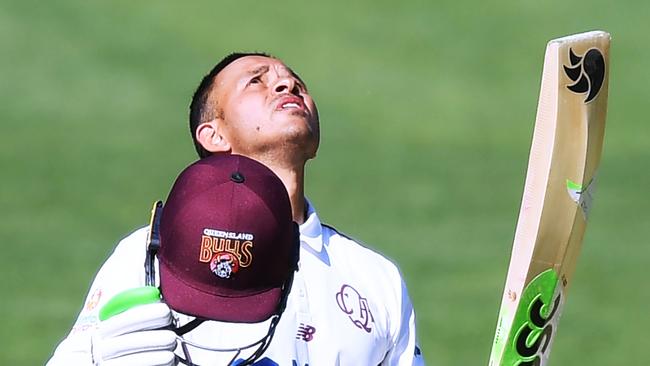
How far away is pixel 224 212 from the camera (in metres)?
4.30

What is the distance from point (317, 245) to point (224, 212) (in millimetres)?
613

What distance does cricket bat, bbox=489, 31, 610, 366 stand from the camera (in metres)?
4.69

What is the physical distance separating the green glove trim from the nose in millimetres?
1209

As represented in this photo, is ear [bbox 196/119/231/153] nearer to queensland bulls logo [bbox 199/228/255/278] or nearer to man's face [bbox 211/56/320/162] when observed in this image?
man's face [bbox 211/56/320/162]

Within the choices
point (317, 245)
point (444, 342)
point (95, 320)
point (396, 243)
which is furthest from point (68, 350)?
point (396, 243)

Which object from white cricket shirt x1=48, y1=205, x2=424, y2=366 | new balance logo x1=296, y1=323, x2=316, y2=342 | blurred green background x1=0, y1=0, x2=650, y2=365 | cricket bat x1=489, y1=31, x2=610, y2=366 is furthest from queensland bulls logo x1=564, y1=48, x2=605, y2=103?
blurred green background x1=0, y1=0, x2=650, y2=365

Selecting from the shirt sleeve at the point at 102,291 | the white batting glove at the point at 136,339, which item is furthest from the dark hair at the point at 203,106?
the white batting glove at the point at 136,339

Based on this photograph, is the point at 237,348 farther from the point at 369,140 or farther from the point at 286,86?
the point at 369,140

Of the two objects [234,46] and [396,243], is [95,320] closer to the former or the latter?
[396,243]

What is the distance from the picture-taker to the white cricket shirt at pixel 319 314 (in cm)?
436

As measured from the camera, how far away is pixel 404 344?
4.82 meters

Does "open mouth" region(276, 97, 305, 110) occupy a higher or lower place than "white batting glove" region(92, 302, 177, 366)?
higher

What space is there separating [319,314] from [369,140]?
675 centimetres

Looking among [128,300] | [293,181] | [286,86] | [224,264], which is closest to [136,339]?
[128,300]
